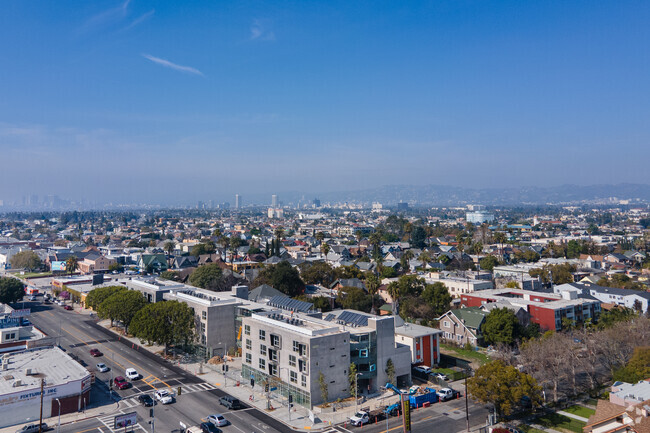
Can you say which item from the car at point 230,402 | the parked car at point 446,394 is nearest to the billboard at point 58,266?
the car at point 230,402

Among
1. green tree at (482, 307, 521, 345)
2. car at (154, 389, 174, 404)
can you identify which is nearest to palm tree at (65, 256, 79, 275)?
car at (154, 389, 174, 404)

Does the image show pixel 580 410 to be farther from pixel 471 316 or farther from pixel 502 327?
pixel 471 316

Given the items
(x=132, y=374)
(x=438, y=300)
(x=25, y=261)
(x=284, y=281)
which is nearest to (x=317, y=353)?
(x=132, y=374)

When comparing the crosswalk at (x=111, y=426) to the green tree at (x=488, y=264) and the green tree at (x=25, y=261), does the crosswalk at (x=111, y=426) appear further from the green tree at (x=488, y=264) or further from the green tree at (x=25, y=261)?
the green tree at (x=25, y=261)

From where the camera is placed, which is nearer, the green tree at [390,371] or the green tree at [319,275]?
the green tree at [390,371]

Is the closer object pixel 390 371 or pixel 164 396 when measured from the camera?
pixel 164 396

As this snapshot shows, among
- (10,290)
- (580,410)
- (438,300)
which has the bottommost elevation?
(580,410)

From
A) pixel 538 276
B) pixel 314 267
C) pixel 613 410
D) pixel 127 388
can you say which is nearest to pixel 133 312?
pixel 127 388

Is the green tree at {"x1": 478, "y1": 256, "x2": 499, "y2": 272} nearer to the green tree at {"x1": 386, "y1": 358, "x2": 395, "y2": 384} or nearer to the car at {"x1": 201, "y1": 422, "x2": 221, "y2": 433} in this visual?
the green tree at {"x1": 386, "y1": 358, "x2": 395, "y2": 384}
